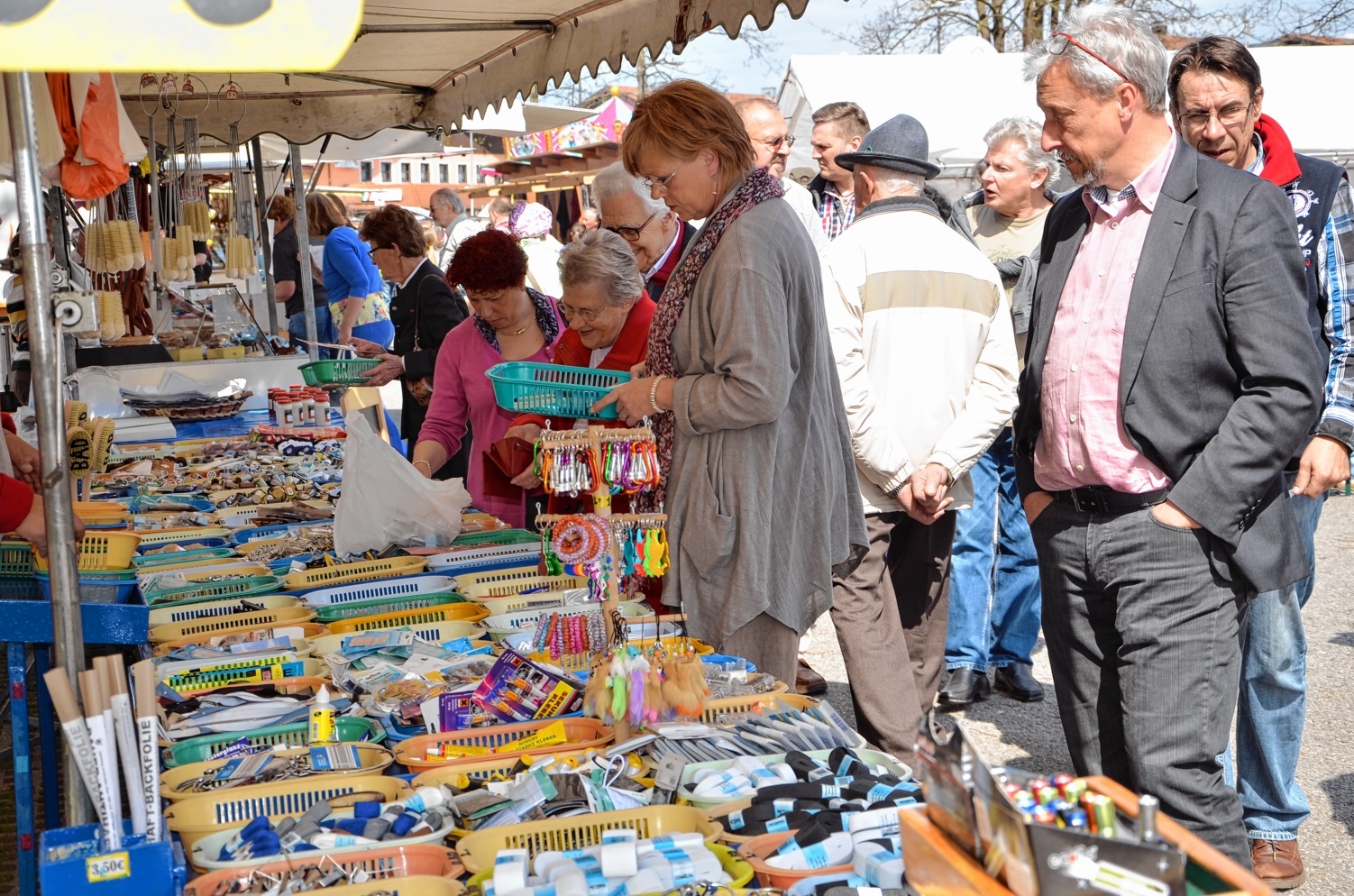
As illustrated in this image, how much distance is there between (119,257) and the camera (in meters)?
4.84

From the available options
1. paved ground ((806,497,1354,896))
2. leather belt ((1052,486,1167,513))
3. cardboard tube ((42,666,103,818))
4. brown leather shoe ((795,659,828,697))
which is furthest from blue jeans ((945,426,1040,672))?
cardboard tube ((42,666,103,818))

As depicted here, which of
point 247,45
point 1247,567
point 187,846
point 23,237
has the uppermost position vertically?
point 247,45

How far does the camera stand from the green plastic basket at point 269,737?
1939 mm

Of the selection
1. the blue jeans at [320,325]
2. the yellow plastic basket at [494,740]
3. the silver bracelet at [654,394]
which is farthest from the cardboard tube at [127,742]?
the blue jeans at [320,325]

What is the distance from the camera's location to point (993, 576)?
14.6 ft

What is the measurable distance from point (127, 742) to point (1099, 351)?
1726mm

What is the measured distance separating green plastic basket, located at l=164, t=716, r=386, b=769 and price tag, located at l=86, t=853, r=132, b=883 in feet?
1.57

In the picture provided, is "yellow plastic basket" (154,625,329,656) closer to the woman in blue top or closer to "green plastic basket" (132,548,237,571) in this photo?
"green plastic basket" (132,548,237,571)

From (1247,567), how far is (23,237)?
1.95m

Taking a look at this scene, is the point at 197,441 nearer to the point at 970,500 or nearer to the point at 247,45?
the point at 970,500

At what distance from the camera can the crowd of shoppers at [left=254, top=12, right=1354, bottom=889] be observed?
7.17 feet

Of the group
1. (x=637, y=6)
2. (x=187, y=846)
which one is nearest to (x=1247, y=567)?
(x=187, y=846)

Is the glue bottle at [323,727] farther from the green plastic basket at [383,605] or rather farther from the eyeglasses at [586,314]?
the eyeglasses at [586,314]

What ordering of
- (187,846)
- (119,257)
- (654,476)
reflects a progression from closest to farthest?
(187,846) < (654,476) < (119,257)
